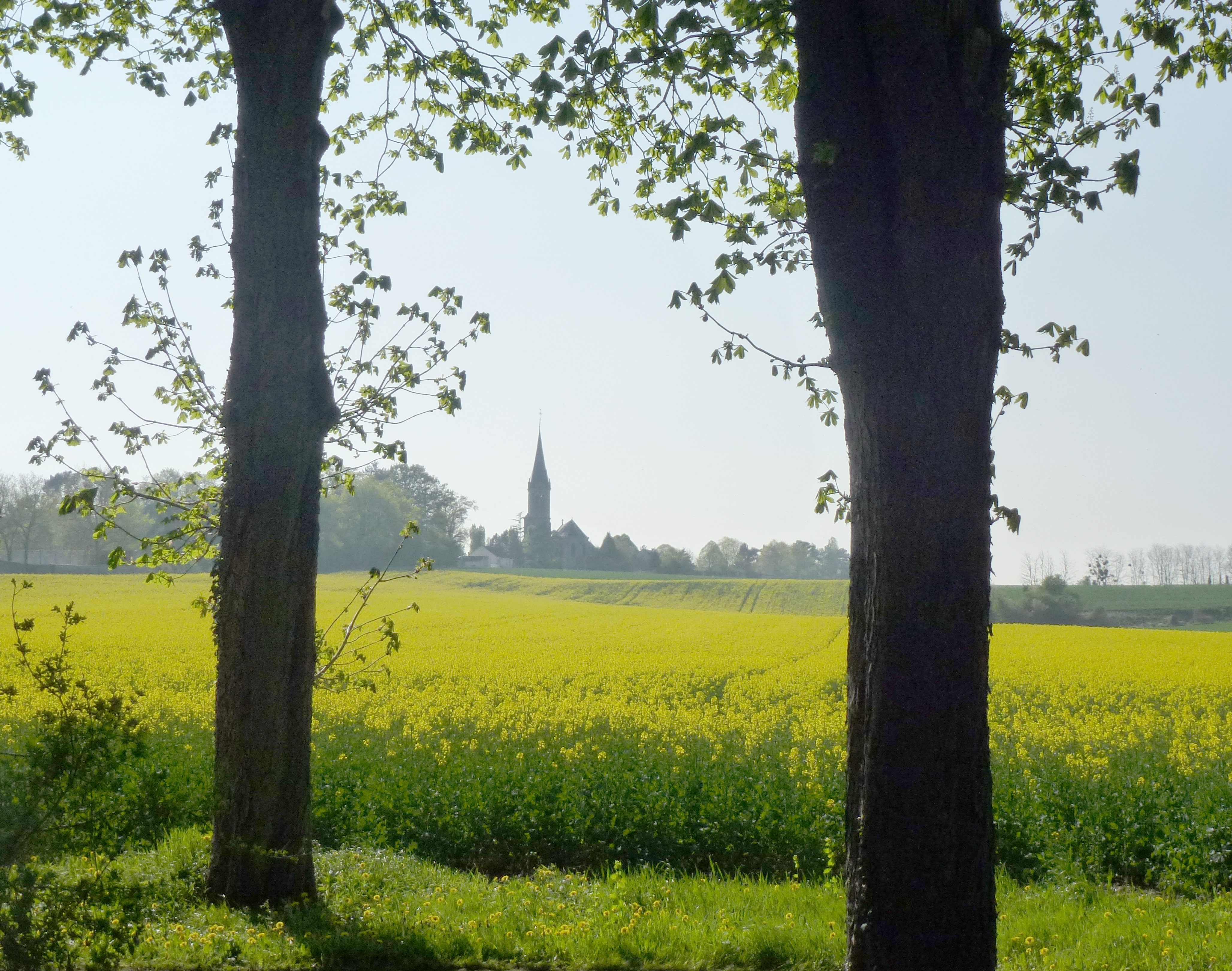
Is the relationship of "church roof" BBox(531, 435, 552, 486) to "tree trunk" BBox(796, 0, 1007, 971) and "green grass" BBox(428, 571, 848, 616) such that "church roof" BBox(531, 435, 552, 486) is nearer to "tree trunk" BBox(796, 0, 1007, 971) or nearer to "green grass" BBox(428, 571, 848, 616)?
"green grass" BBox(428, 571, 848, 616)

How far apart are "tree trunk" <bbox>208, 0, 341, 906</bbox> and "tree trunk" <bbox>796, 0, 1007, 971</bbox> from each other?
3160 mm

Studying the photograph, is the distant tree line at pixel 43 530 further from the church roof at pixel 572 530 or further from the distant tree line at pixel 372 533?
the church roof at pixel 572 530

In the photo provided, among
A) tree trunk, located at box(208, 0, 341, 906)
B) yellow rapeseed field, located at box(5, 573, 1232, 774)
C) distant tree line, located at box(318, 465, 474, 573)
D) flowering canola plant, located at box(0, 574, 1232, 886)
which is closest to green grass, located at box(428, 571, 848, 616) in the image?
distant tree line, located at box(318, 465, 474, 573)

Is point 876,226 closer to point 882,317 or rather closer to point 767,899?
point 882,317

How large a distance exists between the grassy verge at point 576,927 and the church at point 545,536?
3219 inches

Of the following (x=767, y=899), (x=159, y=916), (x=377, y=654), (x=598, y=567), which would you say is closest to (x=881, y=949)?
(x=767, y=899)

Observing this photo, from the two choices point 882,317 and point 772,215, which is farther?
point 772,215

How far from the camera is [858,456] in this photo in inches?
116

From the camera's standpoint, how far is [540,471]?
116875 mm

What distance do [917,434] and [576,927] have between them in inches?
129

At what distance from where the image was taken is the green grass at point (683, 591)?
48562 millimetres

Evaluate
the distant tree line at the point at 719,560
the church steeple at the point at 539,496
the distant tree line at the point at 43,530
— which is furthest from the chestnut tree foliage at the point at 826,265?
the church steeple at the point at 539,496

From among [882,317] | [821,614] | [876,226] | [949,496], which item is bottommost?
[821,614]

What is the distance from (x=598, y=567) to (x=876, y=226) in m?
88.7
